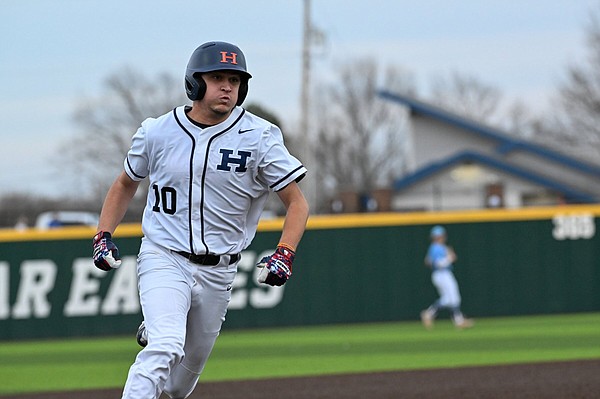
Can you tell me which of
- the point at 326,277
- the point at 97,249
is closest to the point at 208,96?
the point at 97,249

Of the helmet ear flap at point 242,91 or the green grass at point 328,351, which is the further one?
the green grass at point 328,351

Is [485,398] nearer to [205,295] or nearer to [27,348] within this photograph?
[205,295]

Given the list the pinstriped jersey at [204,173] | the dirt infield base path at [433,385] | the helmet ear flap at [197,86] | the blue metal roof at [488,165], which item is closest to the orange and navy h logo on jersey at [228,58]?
the helmet ear flap at [197,86]

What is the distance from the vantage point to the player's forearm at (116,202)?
→ 560cm

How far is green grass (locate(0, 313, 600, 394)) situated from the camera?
37.8ft

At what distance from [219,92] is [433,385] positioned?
471cm

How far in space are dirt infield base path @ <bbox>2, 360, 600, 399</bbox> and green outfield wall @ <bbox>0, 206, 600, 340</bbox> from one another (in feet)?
28.8

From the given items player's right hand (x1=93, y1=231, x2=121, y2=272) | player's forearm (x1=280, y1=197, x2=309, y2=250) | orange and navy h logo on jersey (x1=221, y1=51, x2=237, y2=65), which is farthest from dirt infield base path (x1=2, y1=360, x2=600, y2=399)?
orange and navy h logo on jersey (x1=221, y1=51, x2=237, y2=65)

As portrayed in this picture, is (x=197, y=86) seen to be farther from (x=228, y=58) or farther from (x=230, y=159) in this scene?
(x=230, y=159)

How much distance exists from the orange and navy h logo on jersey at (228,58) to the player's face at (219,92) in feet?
0.22

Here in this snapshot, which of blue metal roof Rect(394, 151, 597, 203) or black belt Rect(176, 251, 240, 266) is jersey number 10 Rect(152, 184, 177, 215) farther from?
blue metal roof Rect(394, 151, 597, 203)

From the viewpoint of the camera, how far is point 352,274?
19406 millimetres

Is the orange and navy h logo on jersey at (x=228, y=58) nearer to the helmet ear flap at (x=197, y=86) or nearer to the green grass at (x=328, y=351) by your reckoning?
the helmet ear flap at (x=197, y=86)

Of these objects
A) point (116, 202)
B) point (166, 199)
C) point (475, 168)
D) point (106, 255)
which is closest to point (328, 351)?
point (116, 202)
